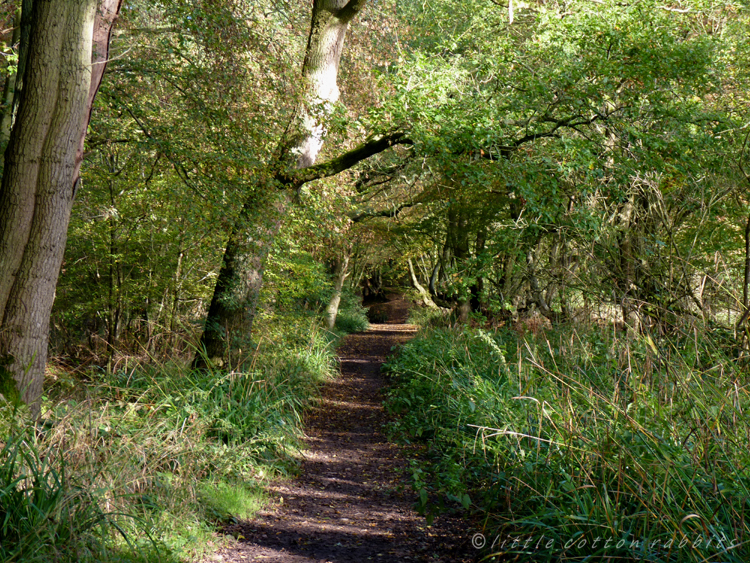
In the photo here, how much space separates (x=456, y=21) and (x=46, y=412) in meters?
12.8

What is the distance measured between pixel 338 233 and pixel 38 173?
21.1 ft

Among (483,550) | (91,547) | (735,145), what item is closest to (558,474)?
(483,550)

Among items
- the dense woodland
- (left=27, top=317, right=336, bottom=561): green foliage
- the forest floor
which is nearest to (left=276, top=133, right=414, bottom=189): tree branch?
the dense woodland

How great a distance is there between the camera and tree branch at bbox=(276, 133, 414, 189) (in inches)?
340

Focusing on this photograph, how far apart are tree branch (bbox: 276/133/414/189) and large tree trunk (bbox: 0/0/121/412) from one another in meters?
3.66

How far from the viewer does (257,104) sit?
808 centimetres

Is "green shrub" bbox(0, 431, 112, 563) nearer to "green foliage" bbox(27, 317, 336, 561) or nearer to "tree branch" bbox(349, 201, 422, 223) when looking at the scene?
"green foliage" bbox(27, 317, 336, 561)

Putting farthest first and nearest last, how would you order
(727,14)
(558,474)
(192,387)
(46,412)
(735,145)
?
(727,14) < (735,145) < (192,387) < (46,412) < (558,474)

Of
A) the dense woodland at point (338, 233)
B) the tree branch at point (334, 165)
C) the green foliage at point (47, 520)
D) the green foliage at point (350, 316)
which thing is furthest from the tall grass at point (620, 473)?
the green foliage at point (350, 316)

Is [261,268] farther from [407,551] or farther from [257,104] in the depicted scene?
[407,551]

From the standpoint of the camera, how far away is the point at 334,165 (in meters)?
8.92

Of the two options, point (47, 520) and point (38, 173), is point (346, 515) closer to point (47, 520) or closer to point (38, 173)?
point (47, 520)

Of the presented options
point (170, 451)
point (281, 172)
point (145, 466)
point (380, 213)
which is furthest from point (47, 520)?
point (380, 213)

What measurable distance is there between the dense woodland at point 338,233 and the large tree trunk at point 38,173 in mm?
25
